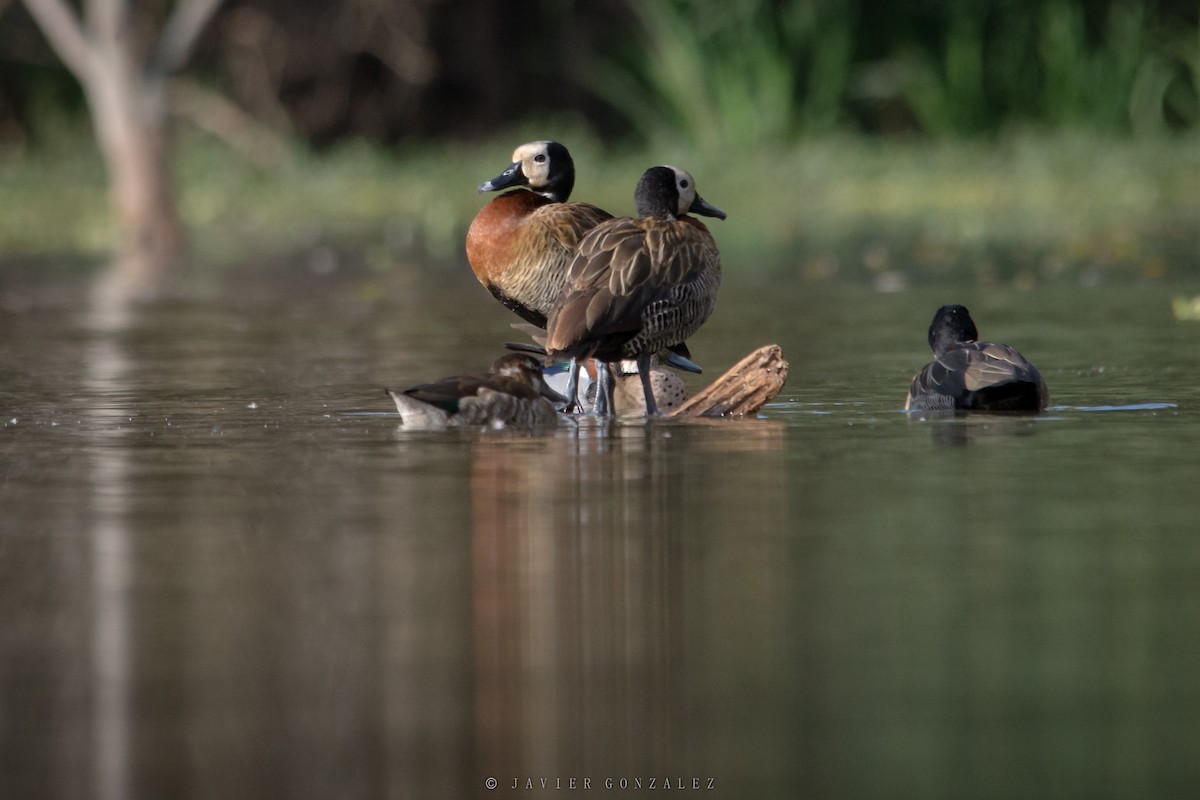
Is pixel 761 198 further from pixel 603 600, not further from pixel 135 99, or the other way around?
pixel 603 600

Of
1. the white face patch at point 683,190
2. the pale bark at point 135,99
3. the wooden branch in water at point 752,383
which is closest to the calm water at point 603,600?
the wooden branch in water at point 752,383

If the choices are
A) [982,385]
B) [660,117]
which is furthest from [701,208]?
[660,117]

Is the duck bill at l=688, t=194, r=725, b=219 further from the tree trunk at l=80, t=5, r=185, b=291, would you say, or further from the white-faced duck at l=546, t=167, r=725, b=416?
the tree trunk at l=80, t=5, r=185, b=291

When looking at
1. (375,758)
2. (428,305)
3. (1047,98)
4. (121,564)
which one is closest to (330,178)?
(1047,98)

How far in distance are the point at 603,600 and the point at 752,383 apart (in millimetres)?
4039

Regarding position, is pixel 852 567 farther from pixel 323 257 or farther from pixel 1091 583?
pixel 323 257

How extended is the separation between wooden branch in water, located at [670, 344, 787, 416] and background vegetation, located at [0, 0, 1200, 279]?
1277 centimetres

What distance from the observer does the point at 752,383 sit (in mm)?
10094

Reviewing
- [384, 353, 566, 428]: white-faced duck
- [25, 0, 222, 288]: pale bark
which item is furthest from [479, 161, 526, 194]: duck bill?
[25, 0, 222, 288]: pale bark

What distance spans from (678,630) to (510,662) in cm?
47

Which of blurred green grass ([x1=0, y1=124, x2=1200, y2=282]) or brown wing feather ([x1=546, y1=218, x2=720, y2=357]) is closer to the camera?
brown wing feather ([x1=546, y1=218, x2=720, y2=357])

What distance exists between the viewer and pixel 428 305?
17062mm

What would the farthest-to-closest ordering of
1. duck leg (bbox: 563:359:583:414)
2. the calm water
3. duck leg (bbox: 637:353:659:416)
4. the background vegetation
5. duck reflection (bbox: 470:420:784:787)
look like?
the background vegetation < duck leg (bbox: 563:359:583:414) < duck leg (bbox: 637:353:659:416) < duck reflection (bbox: 470:420:784:787) < the calm water

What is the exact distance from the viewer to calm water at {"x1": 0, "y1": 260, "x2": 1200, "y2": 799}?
4793 millimetres
